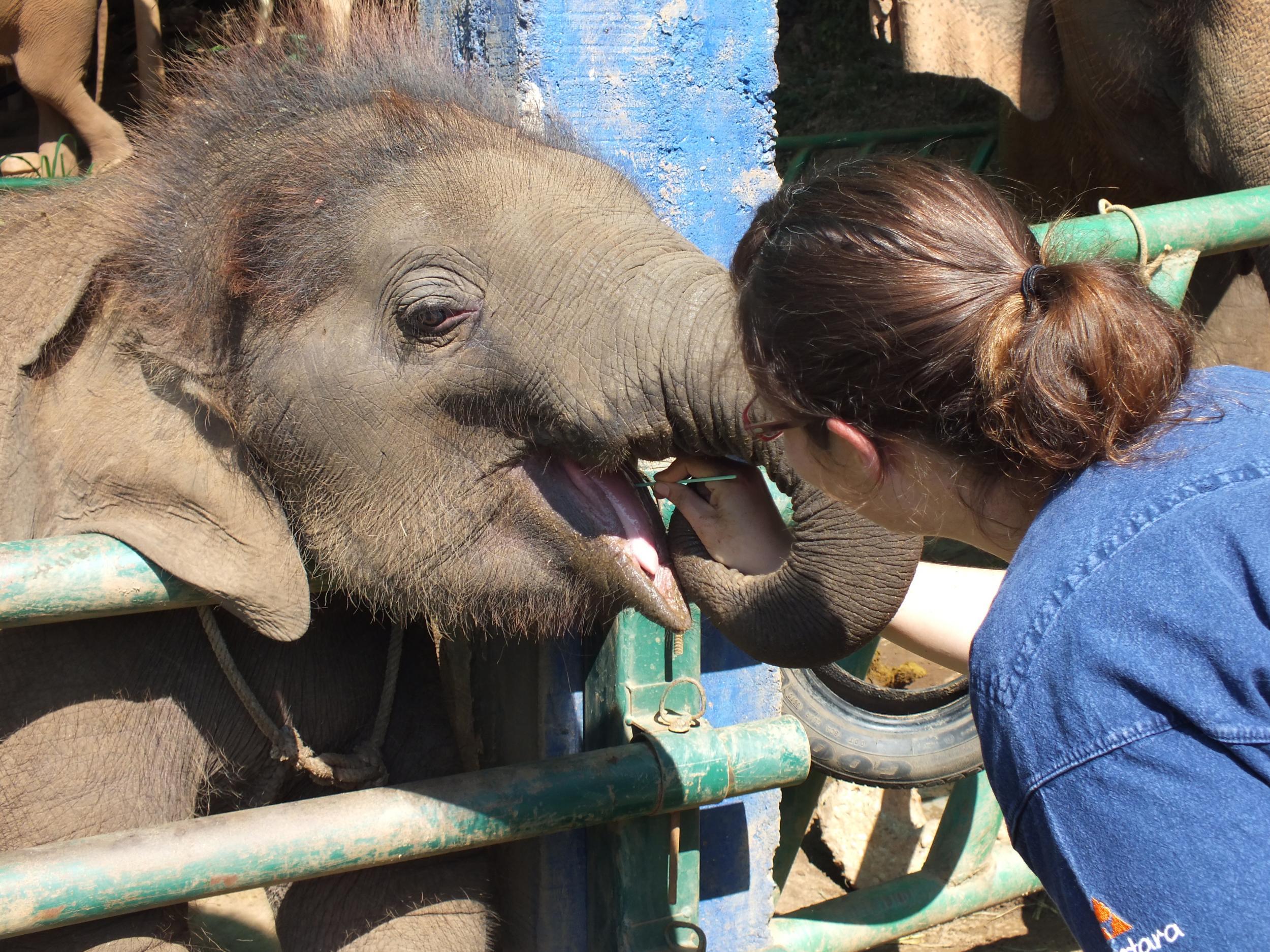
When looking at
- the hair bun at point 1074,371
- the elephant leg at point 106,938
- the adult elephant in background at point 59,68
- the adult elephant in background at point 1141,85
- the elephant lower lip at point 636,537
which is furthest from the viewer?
the adult elephant in background at point 59,68

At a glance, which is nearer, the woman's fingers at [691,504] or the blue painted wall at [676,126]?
the woman's fingers at [691,504]

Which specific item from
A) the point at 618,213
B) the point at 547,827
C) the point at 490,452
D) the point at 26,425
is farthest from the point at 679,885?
the point at 26,425

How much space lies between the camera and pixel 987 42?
4289mm

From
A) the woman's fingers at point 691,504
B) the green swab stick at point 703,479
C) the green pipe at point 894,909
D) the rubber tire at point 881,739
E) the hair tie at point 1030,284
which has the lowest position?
the green pipe at point 894,909

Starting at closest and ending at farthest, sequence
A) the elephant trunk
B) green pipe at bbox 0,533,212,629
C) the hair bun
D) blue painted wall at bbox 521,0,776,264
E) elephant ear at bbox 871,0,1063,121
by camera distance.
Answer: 1. the hair bun
2. green pipe at bbox 0,533,212,629
3. the elephant trunk
4. blue painted wall at bbox 521,0,776,264
5. elephant ear at bbox 871,0,1063,121

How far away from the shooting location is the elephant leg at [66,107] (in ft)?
18.0

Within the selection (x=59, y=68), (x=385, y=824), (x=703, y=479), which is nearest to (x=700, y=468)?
(x=703, y=479)

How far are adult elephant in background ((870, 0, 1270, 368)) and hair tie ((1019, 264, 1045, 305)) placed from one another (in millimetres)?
2563

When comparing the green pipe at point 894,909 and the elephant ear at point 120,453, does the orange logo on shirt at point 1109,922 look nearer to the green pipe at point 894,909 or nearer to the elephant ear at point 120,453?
the elephant ear at point 120,453

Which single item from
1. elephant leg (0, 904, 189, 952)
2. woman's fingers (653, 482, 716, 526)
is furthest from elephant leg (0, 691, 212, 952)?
woman's fingers (653, 482, 716, 526)

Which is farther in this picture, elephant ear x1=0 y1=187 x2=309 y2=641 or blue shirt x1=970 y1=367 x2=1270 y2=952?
elephant ear x1=0 y1=187 x2=309 y2=641

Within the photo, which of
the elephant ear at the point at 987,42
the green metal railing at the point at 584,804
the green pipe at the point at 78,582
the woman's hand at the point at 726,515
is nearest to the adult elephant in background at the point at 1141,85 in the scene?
the elephant ear at the point at 987,42

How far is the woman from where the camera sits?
992 mm

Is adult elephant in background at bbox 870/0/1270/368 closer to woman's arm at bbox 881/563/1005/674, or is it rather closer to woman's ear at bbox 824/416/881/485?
woman's arm at bbox 881/563/1005/674
